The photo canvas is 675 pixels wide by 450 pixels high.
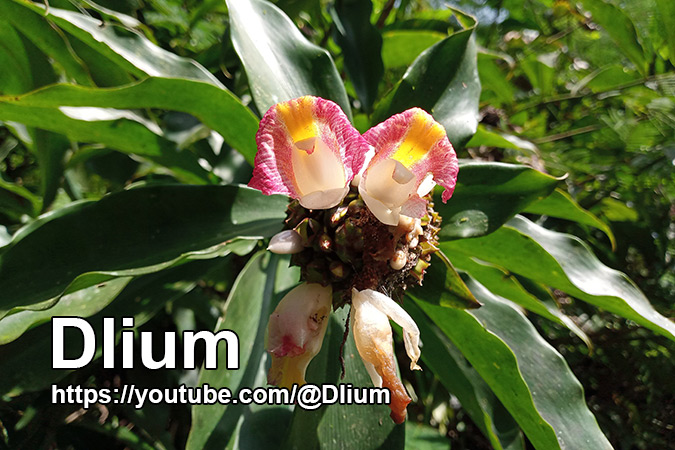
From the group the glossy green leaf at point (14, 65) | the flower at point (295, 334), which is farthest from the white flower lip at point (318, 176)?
the glossy green leaf at point (14, 65)

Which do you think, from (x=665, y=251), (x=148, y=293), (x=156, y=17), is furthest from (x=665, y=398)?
(x=156, y=17)

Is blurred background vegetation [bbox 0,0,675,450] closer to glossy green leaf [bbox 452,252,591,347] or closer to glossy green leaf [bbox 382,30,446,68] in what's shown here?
glossy green leaf [bbox 382,30,446,68]

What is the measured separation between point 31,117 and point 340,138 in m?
0.40

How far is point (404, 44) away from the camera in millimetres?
1050

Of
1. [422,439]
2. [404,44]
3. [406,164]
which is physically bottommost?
[422,439]

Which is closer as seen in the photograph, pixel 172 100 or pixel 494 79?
pixel 172 100

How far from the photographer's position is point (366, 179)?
1.61ft

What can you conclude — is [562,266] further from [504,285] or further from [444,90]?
[444,90]

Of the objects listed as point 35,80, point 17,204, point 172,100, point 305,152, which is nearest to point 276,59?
point 172,100

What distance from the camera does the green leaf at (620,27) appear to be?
111 cm

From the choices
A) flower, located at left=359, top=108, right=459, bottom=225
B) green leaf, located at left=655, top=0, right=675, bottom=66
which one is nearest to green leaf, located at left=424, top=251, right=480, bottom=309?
flower, located at left=359, top=108, right=459, bottom=225

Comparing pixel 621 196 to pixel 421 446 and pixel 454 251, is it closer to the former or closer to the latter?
pixel 454 251

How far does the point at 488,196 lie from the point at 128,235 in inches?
19.9

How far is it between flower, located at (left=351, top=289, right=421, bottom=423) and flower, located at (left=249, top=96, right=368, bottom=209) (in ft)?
0.37
